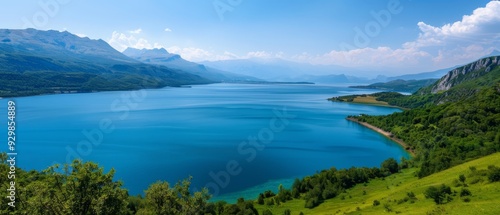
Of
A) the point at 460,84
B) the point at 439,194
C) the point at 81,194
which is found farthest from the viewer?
the point at 460,84

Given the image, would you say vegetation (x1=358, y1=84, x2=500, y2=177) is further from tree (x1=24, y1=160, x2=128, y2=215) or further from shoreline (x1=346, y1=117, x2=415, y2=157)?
tree (x1=24, y1=160, x2=128, y2=215)

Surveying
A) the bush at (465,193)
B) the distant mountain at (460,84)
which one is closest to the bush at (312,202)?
the bush at (465,193)

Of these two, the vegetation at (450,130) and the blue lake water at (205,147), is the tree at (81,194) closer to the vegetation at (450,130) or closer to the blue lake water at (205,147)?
the blue lake water at (205,147)

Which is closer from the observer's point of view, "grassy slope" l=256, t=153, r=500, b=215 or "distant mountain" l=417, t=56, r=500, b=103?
"grassy slope" l=256, t=153, r=500, b=215

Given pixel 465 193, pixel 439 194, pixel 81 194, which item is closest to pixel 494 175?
pixel 465 193

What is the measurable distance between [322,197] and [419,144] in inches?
1664

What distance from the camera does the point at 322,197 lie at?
1577 inches

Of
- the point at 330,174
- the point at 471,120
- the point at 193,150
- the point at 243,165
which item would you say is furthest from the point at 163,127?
the point at 471,120

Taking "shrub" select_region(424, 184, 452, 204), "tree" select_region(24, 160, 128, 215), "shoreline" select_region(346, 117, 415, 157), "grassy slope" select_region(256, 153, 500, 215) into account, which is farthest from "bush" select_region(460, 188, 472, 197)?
"shoreline" select_region(346, 117, 415, 157)

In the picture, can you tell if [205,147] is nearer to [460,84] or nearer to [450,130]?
[450,130]

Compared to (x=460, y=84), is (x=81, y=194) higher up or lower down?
lower down

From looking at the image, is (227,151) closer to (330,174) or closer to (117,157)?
(117,157)

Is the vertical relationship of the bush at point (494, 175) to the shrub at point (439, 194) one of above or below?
above

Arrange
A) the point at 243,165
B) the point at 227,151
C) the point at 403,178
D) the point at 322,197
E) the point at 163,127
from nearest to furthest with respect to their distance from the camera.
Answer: the point at 322,197
the point at 403,178
the point at 243,165
the point at 227,151
the point at 163,127
